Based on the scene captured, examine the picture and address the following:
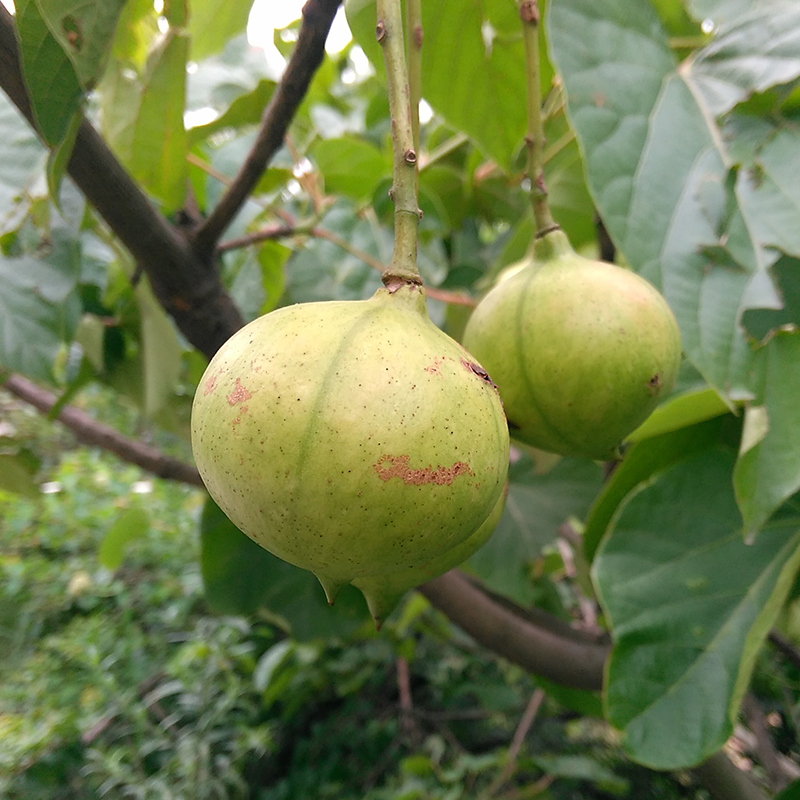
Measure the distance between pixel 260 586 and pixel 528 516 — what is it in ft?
1.55

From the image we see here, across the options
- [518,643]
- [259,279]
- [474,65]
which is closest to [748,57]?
[474,65]

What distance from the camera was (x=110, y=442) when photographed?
1.15 meters

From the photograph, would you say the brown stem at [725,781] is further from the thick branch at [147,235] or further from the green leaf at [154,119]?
the green leaf at [154,119]

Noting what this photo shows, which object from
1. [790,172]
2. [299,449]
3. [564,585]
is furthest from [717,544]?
[564,585]

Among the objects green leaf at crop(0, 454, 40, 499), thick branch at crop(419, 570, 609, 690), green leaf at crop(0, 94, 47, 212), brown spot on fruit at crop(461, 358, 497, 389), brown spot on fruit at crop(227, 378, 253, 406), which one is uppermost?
green leaf at crop(0, 94, 47, 212)

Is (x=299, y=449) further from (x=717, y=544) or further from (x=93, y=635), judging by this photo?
(x=93, y=635)

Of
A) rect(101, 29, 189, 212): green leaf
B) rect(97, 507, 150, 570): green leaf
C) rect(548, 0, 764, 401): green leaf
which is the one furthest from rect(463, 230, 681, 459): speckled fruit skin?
rect(97, 507, 150, 570): green leaf

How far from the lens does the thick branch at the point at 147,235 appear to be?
48 cm

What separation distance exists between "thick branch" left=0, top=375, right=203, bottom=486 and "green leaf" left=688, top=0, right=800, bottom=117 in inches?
36.7

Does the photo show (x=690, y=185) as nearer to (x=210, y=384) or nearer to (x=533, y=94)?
(x=533, y=94)

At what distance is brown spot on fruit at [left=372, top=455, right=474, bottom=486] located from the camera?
1.09 ft

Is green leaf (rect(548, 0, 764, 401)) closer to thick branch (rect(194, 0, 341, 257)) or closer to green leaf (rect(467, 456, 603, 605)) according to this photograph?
thick branch (rect(194, 0, 341, 257))

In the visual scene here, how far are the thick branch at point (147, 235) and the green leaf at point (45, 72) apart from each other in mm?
80

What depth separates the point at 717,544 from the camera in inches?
31.3
